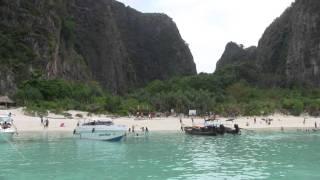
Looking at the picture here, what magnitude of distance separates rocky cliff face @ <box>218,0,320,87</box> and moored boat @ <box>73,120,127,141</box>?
88530mm

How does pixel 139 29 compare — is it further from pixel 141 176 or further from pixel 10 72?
pixel 141 176

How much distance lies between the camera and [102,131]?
48781 mm

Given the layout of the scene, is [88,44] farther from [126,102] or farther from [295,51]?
[295,51]

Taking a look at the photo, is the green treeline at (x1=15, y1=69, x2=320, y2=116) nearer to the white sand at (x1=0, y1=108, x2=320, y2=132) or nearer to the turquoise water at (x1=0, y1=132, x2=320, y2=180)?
the white sand at (x1=0, y1=108, x2=320, y2=132)

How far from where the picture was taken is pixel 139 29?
18450cm

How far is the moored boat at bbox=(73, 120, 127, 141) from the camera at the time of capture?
48344mm

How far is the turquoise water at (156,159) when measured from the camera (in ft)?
91.3

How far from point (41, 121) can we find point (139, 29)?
409 ft

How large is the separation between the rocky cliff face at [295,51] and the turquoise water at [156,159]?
284ft

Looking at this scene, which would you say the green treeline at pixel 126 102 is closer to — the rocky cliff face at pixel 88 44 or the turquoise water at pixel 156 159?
the rocky cliff face at pixel 88 44

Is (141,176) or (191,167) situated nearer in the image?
(141,176)

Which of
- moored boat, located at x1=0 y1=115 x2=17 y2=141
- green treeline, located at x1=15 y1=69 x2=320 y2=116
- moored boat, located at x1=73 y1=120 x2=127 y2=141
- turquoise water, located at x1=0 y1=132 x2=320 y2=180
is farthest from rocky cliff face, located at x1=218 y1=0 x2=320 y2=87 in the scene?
moored boat, located at x1=0 y1=115 x2=17 y2=141

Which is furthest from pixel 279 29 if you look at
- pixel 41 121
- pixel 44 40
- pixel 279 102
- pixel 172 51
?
pixel 41 121

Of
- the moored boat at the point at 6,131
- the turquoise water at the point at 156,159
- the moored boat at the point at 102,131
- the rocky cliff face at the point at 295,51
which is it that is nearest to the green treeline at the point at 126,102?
the moored boat at the point at 6,131
